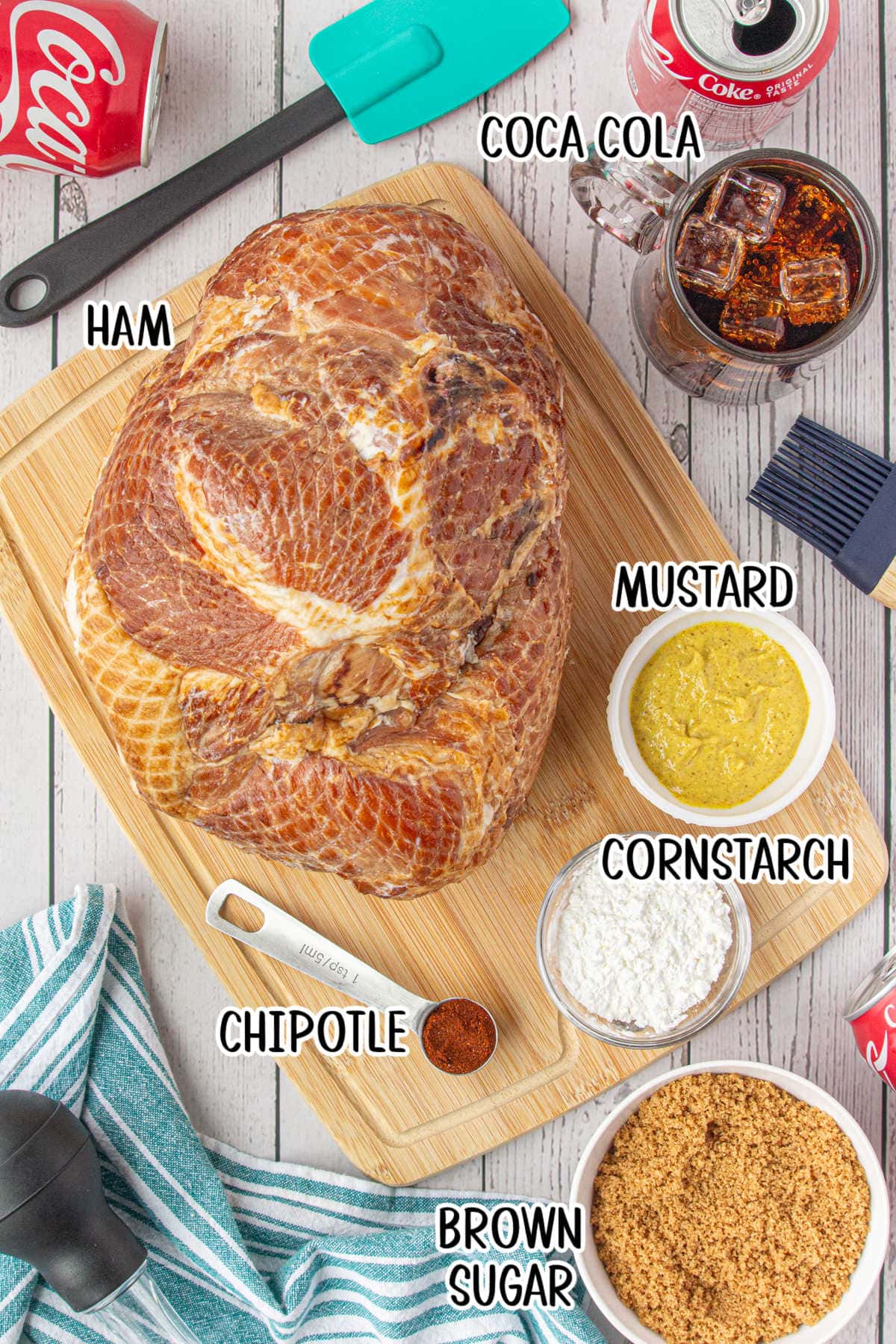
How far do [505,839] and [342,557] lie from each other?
2.38ft

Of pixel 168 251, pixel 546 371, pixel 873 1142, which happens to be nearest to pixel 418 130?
pixel 168 251

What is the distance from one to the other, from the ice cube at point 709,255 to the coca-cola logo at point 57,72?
3.05 feet

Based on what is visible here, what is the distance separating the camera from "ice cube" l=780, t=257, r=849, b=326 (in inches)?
65.9

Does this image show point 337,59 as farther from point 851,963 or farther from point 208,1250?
point 208,1250

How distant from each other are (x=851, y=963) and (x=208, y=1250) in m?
1.26

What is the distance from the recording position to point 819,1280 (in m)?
1.86

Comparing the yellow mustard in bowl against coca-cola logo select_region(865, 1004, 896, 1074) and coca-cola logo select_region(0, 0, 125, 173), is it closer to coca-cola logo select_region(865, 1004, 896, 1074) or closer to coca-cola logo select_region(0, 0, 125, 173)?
coca-cola logo select_region(865, 1004, 896, 1074)

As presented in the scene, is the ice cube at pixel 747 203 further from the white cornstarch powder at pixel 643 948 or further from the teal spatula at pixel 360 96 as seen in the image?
the white cornstarch powder at pixel 643 948

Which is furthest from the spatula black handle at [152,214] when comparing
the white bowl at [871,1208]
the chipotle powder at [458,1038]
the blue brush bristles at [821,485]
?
the white bowl at [871,1208]

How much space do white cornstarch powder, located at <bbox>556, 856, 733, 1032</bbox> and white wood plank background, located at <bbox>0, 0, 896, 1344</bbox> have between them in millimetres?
229

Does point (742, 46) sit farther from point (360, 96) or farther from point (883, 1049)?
point (883, 1049)

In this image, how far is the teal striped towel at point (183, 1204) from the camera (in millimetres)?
1957

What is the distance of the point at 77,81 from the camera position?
172cm

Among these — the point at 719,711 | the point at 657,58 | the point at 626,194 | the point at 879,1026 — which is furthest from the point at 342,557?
the point at 879,1026
